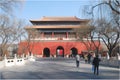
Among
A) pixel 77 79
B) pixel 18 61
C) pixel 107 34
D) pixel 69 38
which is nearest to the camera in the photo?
pixel 77 79

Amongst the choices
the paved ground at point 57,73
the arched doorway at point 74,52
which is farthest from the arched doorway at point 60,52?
the paved ground at point 57,73

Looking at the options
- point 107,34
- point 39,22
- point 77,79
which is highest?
point 39,22

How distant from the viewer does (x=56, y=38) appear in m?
81.9

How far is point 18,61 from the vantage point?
4262 cm

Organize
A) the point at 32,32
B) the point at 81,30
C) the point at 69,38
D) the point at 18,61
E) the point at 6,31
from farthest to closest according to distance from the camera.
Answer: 1. the point at 69,38
2. the point at 32,32
3. the point at 81,30
4. the point at 6,31
5. the point at 18,61

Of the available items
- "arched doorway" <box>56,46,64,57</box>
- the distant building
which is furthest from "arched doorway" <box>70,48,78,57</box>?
"arched doorway" <box>56,46,64,57</box>

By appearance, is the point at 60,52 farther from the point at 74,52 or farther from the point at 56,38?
the point at 56,38

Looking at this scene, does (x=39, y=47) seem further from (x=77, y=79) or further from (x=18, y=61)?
(x=77, y=79)

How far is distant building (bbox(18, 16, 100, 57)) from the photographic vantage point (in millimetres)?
81375

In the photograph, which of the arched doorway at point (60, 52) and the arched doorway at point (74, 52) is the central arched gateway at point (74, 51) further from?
the arched doorway at point (60, 52)

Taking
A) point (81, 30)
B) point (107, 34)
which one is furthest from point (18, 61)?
point (81, 30)

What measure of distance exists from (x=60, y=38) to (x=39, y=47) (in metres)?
6.09

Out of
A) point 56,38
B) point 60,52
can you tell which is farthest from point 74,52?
point 56,38

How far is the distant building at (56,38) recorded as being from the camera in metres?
81.4
